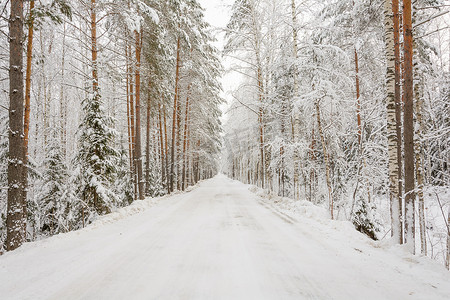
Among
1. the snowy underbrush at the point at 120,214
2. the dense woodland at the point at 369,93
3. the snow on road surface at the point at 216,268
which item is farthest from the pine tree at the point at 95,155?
the dense woodland at the point at 369,93

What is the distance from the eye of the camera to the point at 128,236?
5633mm

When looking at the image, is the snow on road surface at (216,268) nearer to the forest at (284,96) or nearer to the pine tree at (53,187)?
the forest at (284,96)

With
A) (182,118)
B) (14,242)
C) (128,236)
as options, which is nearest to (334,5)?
(128,236)

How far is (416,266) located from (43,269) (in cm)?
627

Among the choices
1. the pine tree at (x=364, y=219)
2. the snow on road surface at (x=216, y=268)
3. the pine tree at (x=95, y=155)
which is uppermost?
the pine tree at (x=95, y=155)

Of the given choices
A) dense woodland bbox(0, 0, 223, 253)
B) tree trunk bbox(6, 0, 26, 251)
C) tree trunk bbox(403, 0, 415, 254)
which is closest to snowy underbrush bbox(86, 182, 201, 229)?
dense woodland bbox(0, 0, 223, 253)

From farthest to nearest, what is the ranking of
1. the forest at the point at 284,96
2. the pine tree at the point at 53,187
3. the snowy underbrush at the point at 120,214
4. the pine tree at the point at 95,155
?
the pine tree at the point at 53,187, the pine tree at the point at 95,155, the snowy underbrush at the point at 120,214, the forest at the point at 284,96

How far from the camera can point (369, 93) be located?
482 inches

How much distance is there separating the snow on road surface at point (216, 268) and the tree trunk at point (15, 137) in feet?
2.41

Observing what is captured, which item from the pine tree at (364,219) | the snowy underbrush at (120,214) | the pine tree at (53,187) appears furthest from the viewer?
the pine tree at (53,187)

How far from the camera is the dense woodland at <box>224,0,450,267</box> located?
5273 mm

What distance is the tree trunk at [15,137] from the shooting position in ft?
17.3

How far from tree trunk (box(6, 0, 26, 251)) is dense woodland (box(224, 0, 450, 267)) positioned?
8.68 metres

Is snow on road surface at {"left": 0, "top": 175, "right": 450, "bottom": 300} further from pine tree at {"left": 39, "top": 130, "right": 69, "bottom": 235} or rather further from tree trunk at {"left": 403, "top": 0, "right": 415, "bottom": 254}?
pine tree at {"left": 39, "top": 130, "right": 69, "bottom": 235}
